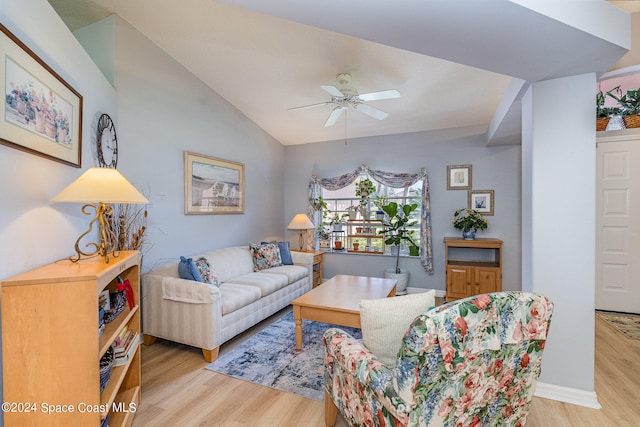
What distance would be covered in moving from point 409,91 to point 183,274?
3300mm

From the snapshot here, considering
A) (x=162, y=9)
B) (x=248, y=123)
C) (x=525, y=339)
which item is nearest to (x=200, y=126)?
(x=248, y=123)

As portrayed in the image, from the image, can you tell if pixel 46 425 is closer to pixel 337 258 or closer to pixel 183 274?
pixel 183 274

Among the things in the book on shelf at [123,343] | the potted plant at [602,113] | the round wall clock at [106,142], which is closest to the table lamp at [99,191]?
the book on shelf at [123,343]

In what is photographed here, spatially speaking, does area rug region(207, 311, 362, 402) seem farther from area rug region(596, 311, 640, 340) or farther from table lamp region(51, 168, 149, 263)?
area rug region(596, 311, 640, 340)

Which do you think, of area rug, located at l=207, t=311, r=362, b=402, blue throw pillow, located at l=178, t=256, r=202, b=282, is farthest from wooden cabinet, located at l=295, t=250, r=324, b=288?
blue throw pillow, located at l=178, t=256, r=202, b=282

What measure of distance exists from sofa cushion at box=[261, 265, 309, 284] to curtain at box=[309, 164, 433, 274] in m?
1.46

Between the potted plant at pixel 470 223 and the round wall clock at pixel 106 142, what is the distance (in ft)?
14.4

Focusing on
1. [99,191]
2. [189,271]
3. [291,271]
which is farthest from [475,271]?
[99,191]

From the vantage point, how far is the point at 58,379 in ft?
4.30

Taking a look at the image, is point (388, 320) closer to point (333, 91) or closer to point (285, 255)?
point (333, 91)

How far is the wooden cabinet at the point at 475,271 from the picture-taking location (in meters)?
4.03

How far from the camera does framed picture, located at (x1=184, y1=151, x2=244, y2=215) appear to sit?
3.60 metres

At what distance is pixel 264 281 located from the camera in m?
3.49

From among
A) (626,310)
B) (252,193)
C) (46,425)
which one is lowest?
(626,310)
